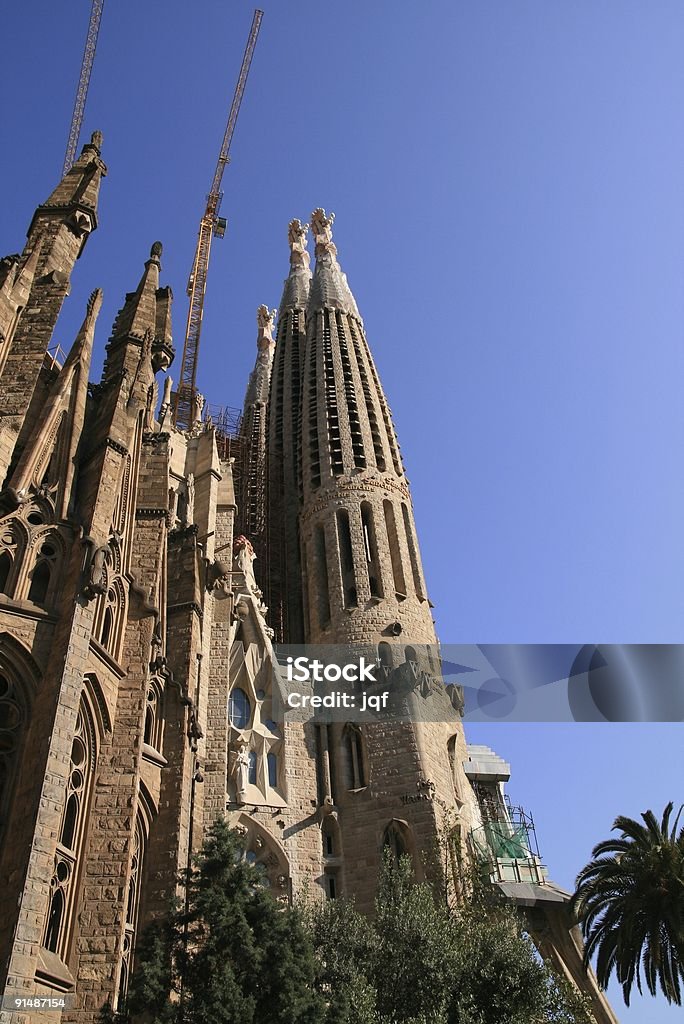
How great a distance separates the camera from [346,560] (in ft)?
114

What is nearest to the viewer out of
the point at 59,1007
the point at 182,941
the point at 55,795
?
the point at 59,1007

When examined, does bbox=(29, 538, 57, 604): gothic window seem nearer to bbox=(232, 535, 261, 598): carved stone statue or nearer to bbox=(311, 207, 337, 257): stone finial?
bbox=(232, 535, 261, 598): carved stone statue

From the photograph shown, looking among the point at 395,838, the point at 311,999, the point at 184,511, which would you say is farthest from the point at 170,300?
the point at 311,999

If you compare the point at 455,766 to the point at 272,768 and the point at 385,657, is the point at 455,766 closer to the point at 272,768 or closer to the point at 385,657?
the point at 385,657

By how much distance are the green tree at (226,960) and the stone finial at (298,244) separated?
198 feet

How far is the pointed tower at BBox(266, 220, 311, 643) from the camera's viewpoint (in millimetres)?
39197

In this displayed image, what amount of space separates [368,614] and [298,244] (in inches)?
1896

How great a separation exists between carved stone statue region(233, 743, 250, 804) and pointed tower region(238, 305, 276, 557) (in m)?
16.7

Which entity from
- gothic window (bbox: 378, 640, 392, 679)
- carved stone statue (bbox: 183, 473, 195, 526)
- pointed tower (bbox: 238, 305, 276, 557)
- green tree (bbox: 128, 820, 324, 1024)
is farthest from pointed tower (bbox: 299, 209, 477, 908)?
green tree (bbox: 128, 820, 324, 1024)

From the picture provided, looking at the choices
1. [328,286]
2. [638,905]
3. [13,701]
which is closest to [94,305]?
[13,701]

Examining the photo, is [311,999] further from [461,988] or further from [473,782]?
[473,782]

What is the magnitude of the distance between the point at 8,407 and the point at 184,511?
359 inches

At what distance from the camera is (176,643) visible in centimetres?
2148

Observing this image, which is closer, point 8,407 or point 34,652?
point 34,652
